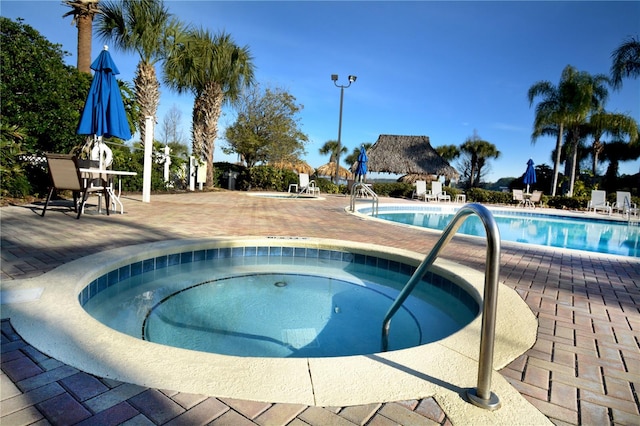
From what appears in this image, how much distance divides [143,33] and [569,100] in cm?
2626

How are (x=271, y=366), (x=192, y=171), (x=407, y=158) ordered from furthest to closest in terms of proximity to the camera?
(x=407, y=158)
(x=192, y=171)
(x=271, y=366)

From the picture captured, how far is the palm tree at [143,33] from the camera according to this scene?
12680mm

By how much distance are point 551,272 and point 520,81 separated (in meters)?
28.2

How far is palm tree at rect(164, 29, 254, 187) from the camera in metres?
15.4

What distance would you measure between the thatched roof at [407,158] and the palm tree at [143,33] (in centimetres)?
1978

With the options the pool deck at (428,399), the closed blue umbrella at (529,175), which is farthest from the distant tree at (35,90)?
the closed blue umbrella at (529,175)

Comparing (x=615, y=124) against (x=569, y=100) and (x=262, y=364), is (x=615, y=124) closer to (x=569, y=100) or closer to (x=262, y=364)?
(x=569, y=100)

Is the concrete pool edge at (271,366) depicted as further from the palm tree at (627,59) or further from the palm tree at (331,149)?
the palm tree at (331,149)

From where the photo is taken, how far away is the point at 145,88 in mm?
13500

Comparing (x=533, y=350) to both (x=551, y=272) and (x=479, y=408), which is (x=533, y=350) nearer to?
(x=479, y=408)

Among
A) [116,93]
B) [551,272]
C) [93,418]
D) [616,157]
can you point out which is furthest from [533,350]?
[616,157]

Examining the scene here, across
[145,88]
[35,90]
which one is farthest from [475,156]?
[35,90]

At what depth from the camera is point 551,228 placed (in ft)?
37.9

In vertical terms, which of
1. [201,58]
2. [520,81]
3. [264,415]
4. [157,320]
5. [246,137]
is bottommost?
[157,320]
